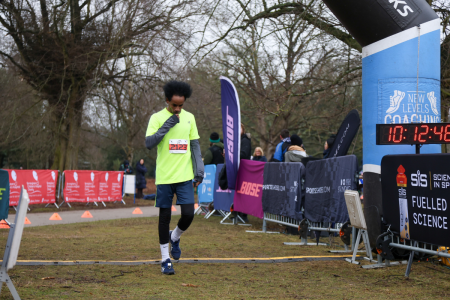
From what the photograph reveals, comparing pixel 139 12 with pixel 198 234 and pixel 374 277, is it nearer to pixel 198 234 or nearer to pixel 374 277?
pixel 198 234

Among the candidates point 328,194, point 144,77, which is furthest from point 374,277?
point 144,77

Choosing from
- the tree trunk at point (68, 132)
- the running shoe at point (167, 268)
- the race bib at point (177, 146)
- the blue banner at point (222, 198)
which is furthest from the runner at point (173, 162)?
the tree trunk at point (68, 132)

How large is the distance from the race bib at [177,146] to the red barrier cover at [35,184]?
10.7m

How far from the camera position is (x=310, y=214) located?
805 cm

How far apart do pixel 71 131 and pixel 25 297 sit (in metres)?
16.2

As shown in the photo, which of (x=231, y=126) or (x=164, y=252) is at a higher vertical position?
(x=231, y=126)

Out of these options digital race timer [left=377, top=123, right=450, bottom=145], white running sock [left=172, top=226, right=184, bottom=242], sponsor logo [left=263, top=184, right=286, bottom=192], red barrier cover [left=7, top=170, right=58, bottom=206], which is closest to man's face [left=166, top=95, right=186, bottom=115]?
white running sock [left=172, top=226, right=184, bottom=242]

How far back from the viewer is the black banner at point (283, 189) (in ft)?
27.9

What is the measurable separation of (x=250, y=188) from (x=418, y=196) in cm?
566

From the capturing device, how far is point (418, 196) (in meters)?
5.24

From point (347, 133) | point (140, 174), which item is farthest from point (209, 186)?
point (140, 174)

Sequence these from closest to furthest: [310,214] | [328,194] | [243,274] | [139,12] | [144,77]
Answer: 1. [243,274]
2. [328,194]
3. [310,214]
4. [139,12]
5. [144,77]

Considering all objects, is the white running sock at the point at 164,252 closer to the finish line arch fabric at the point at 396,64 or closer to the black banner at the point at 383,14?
the finish line arch fabric at the point at 396,64

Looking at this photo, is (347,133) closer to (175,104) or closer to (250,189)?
(250,189)
